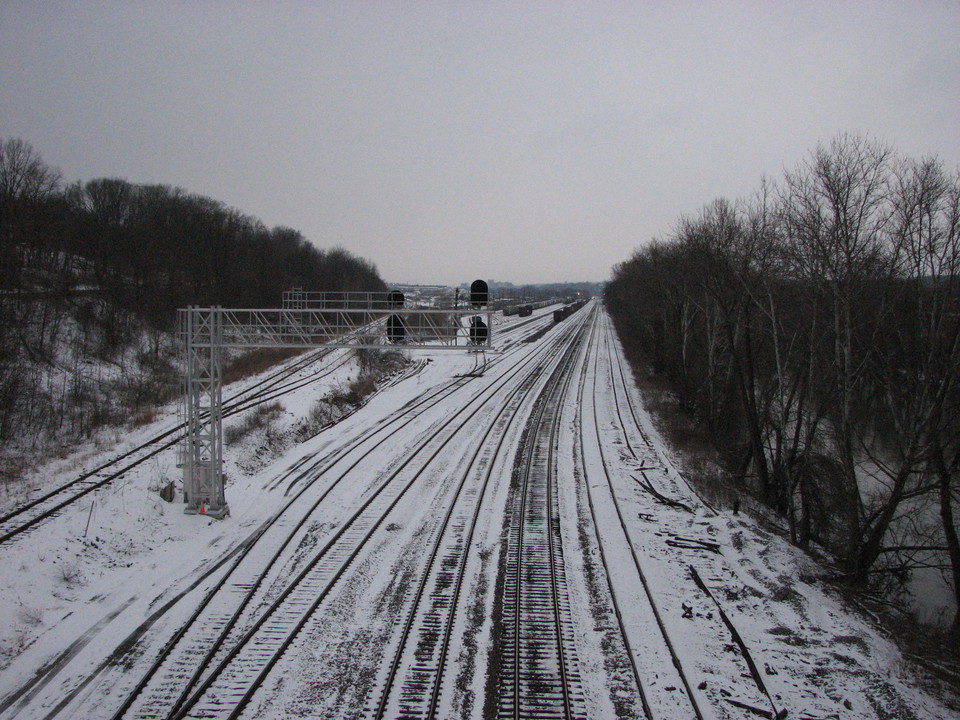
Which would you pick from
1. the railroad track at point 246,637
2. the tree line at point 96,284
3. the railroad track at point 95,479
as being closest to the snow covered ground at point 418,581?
the railroad track at point 246,637

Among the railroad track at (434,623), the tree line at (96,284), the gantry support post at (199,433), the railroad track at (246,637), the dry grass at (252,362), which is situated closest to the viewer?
the railroad track at (246,637)

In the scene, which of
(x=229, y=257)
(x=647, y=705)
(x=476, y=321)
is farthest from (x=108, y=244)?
(x=647, y=705)

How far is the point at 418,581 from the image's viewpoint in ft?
39.0

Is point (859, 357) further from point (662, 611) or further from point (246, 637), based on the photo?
point (246, 637)

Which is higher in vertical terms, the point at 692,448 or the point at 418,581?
the point at 692,448

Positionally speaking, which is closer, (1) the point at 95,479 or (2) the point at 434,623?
(2) the point at 434,623

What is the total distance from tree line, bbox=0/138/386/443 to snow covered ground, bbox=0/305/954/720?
5955mm

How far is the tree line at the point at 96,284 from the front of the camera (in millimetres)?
23703

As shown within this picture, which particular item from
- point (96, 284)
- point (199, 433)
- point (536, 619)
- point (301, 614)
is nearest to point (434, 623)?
point (536, 619)

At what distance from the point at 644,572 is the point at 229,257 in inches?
1805

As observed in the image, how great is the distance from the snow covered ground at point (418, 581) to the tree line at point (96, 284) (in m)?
5.96

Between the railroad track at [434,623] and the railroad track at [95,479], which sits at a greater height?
the railroad track at [95,479]

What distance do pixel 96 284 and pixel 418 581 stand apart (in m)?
37.7

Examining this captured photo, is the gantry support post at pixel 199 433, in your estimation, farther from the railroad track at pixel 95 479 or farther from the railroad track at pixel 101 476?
the railroad track at pixel 101 476
